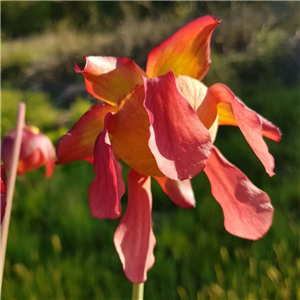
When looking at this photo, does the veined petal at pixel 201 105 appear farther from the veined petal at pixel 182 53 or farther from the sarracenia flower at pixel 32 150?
the sarracenia flower at pixel 32 150

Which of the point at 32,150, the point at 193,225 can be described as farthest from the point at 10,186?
the point at 193,225

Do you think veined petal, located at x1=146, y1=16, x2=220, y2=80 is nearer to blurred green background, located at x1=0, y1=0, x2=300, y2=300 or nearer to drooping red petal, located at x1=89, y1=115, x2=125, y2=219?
drooping red petal, located at x1=89, y1=115, x2=125, y2=219

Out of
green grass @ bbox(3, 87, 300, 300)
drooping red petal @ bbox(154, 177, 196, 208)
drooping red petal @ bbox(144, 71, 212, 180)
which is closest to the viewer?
drooping red petal @ bbox(144, 71, 212, 180)

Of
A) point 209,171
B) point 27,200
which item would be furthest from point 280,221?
point 209,171

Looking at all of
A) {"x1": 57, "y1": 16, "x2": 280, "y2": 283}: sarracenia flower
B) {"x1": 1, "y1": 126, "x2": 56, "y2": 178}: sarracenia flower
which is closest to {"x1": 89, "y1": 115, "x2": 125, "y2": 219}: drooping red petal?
{"x1": 57, "y1": 16, "x2": 280, "y2": 283}: sarracenia flower

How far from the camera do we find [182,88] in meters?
0.25

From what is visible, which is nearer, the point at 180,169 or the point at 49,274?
the point at 180,169

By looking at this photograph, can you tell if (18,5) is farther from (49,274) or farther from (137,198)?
(137,198)

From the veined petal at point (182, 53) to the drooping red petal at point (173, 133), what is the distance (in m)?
0.05

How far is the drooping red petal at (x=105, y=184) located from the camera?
204 millimetres

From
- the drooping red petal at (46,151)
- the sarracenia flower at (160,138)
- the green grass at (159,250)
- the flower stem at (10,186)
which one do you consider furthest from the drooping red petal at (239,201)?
the green grass at (159,250)

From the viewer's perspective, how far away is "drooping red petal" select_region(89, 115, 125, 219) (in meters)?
0.20

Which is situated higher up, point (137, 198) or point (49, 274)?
point (137, 198)

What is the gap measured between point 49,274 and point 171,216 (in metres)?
0.47
